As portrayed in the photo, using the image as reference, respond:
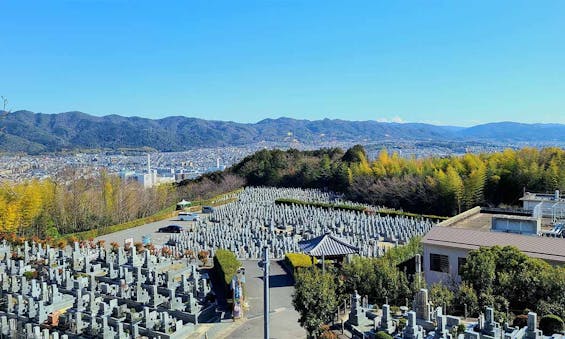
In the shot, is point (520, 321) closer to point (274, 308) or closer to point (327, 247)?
point (327, 247)

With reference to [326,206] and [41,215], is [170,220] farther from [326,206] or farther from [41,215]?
[326,206]

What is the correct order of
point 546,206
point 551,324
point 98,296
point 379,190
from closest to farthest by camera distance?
point 551,324, point 98,296, point 546,206, point 379,190

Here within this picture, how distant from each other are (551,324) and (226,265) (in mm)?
11141

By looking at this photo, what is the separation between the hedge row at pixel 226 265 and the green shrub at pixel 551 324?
10191mm

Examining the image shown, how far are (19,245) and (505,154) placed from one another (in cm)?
3668

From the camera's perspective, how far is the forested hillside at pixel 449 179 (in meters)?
33.3

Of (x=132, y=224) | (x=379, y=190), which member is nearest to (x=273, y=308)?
(x=132, y=224)

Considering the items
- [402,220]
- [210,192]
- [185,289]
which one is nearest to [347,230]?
[402,220]

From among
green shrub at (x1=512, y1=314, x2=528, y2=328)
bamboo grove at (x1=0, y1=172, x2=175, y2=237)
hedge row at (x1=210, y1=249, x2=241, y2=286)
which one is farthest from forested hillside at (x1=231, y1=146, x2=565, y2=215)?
green shrub at (x1=512, y1=314, x2=528, y2=328)

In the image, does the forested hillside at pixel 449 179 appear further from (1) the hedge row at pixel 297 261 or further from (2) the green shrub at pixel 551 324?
(2) the green shrub at pixel 551 324

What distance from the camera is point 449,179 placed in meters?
34.1

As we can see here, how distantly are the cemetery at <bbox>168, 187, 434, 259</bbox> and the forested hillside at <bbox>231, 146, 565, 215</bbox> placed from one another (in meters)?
5.04

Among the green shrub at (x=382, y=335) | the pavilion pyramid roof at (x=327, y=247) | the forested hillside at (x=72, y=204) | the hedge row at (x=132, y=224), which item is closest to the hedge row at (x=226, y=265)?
the pavilion pyramid roof at (x=327, y=247)

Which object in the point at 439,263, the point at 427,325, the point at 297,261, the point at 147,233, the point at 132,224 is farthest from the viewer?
the point at 132,224
